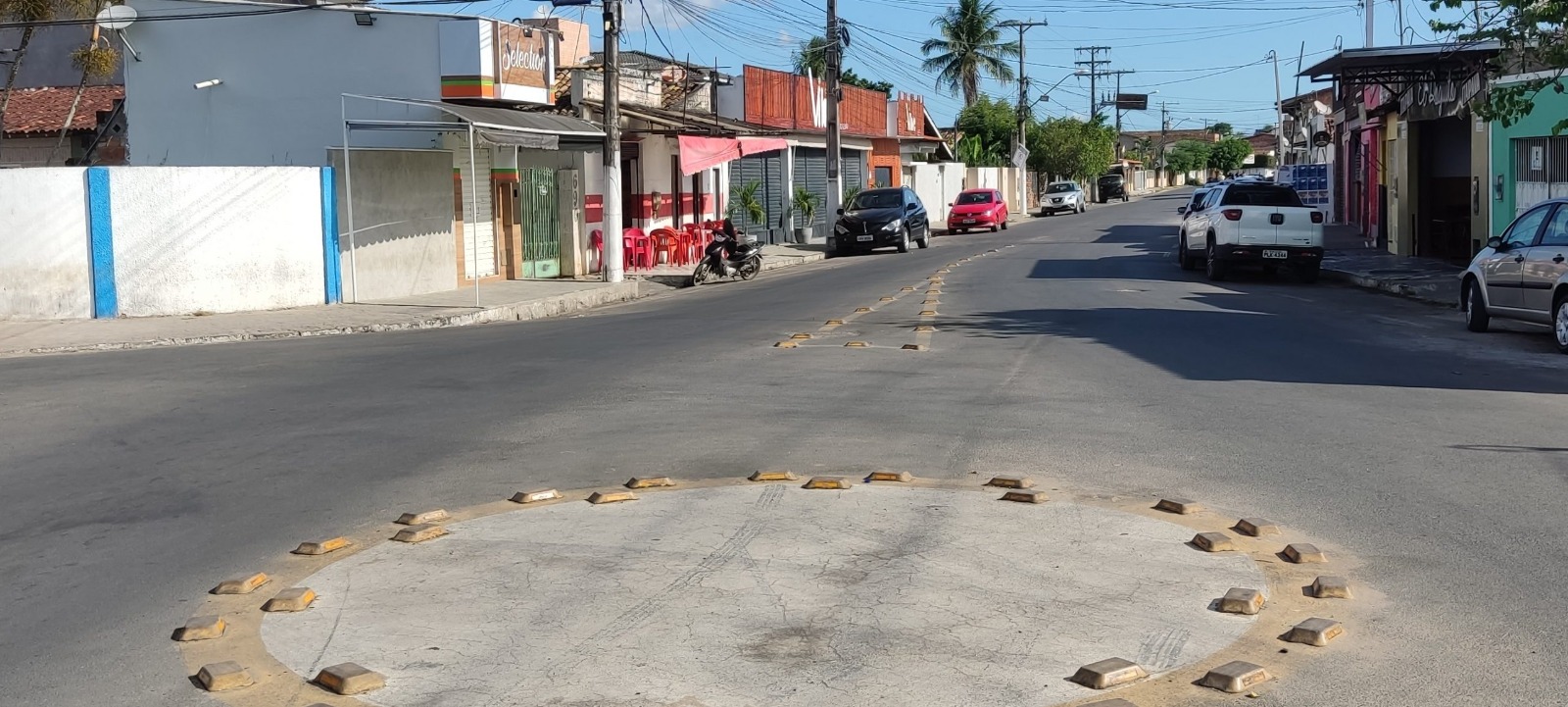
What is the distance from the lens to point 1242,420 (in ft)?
33.2

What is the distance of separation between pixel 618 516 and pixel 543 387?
5147 mm

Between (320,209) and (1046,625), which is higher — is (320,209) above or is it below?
above

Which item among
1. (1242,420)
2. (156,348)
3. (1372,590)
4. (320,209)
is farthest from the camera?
(320,209)

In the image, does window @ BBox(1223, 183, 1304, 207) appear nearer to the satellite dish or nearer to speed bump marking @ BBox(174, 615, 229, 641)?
the satellite dish

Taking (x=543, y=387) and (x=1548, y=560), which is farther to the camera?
(x=543, y=387)

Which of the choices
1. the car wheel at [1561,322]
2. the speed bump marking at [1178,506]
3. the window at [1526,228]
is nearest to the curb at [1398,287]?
the window at [1526,228]

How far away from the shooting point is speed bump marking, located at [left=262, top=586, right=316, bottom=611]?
5836 millimetres

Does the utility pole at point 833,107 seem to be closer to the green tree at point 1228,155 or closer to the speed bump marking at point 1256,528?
the speed bump marking at point 1256,528

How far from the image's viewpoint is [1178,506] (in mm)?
7375

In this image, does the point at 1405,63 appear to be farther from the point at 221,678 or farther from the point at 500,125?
the point at 221,678

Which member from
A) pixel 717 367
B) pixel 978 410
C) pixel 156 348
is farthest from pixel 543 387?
pixel 156 348

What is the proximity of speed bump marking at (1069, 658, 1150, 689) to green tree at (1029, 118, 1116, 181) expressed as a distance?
82.6 m

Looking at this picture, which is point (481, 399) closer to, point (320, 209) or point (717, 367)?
point (717, 367)

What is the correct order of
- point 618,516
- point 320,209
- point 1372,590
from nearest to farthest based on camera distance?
point 1372,590 < point 618,516 < point 320,209
